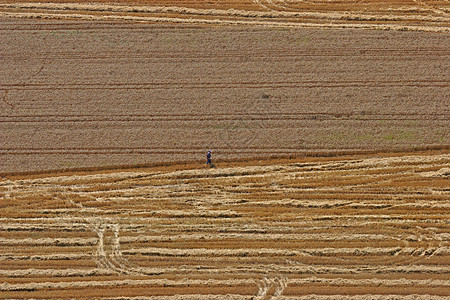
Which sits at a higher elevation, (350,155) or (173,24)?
(173,24)

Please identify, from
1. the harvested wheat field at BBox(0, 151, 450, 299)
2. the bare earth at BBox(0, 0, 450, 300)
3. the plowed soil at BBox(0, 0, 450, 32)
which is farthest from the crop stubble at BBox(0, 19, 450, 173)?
the harvested wheat field at BBox(0, 151, 450, 299)

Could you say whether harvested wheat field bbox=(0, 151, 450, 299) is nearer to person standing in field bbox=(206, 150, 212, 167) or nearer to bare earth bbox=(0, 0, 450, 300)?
bare earth bbox=(0, 0, 450, 300)

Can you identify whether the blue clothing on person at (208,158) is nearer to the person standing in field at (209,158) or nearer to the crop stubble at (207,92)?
the person standing in field at (209,158)

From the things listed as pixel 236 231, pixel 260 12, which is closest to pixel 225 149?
pixel 236 231

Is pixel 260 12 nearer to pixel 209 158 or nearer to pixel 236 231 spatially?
pixel 209 158

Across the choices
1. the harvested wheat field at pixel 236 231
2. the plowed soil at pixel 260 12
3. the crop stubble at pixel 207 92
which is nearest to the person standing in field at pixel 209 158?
the harvested wheat field at pixel 236 231

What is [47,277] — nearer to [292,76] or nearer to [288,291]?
[288,291]

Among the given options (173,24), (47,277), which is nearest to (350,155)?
(173,24)
